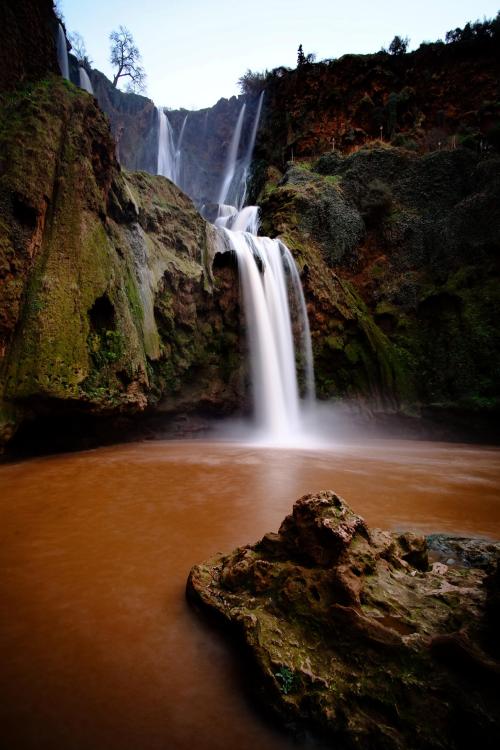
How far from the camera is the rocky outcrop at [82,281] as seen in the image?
6375mm

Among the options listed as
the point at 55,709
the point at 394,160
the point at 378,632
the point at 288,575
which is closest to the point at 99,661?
the point at 55,709

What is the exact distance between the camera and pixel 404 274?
13586mm

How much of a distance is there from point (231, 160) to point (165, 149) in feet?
16.8

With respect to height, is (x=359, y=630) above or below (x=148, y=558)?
above

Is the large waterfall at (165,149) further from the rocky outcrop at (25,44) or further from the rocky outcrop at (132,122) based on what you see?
the rocky outcrop at (25,44)

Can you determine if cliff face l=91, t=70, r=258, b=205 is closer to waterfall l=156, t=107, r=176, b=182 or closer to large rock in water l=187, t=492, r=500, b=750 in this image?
waterfall l=156, t=107, r=176, b=182

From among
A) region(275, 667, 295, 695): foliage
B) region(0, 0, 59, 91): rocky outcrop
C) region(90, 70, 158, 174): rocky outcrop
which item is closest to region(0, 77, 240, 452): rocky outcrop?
region(0, 0, 59, 91): rocky outcrop

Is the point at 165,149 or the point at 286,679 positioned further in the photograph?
the point at 165,149

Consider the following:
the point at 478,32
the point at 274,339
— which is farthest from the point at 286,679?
the point at 478,32

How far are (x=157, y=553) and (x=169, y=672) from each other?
3.93 feet

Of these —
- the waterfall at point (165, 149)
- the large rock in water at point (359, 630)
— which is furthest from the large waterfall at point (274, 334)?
the waterfall at point (165, 149)

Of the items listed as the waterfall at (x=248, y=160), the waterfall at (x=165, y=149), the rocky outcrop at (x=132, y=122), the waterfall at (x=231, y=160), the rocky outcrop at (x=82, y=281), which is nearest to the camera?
the rocky outcrop at (x=82, y=281)

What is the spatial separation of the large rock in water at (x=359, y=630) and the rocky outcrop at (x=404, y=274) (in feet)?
33.9

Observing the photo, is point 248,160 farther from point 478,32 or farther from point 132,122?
point 478,32
